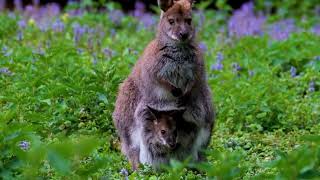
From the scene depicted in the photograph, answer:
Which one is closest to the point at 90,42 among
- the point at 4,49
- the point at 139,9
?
the point at 4,49

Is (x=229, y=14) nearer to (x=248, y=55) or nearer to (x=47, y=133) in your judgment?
(x=248, y=55)

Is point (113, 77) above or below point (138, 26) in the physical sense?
above

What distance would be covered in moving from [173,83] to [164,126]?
1.31 feet

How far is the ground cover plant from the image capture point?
5.09m

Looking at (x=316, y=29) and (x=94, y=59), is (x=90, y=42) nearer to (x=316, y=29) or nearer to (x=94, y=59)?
(x=94, y=59)

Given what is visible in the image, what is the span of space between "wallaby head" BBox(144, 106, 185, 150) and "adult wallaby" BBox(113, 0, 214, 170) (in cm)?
10

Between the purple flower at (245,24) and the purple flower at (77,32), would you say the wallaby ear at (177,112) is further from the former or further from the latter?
the purple flower at (245,24)

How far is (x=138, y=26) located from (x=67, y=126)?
209 inches

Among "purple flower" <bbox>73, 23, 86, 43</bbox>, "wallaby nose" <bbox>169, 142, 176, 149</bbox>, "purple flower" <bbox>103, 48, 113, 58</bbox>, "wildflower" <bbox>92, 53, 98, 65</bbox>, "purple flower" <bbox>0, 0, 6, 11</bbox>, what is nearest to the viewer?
"wallaby nose" <bbox>169, 142, 176, 149</bbox>

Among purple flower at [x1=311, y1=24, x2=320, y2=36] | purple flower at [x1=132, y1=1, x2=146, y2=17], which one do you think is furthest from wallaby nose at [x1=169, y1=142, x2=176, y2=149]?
purple flower at [x1=132, y1=1, x2=146, y2=17]

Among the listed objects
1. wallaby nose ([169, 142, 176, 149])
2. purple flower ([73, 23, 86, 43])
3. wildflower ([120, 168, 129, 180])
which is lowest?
purple flower ([73, 23, 86, 43])

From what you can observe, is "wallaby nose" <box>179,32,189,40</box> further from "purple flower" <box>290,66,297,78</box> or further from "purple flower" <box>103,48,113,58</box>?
"purple flower" <box>103,48,113,58</box>

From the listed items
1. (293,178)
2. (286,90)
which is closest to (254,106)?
(286,90)

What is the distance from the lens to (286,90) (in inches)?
360
